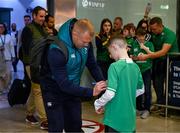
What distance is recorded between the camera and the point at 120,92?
9.01ft

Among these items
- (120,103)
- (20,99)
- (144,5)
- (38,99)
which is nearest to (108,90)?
(120,103)

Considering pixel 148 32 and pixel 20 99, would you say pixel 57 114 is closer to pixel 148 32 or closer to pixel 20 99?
pixel 20 99

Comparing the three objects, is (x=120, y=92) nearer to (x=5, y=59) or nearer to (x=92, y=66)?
(x=92, y=66)

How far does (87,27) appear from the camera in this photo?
9.03 ft

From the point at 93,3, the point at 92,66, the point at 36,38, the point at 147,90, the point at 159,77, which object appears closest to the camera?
the point at 92,66

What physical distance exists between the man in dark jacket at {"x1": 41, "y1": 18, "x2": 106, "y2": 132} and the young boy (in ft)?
0.32

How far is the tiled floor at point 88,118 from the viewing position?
4.97m

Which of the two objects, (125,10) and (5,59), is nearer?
(125,10)

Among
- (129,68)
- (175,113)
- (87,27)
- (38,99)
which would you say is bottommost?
(175,113)

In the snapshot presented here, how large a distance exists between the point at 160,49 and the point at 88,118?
5.30 feet

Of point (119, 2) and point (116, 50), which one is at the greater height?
point (119, 2)

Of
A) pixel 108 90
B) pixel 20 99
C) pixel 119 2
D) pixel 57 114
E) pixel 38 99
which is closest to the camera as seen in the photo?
pixel 108 90

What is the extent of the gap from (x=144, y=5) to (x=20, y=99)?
13.3 ft

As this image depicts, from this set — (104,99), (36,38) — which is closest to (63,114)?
(104,99)
